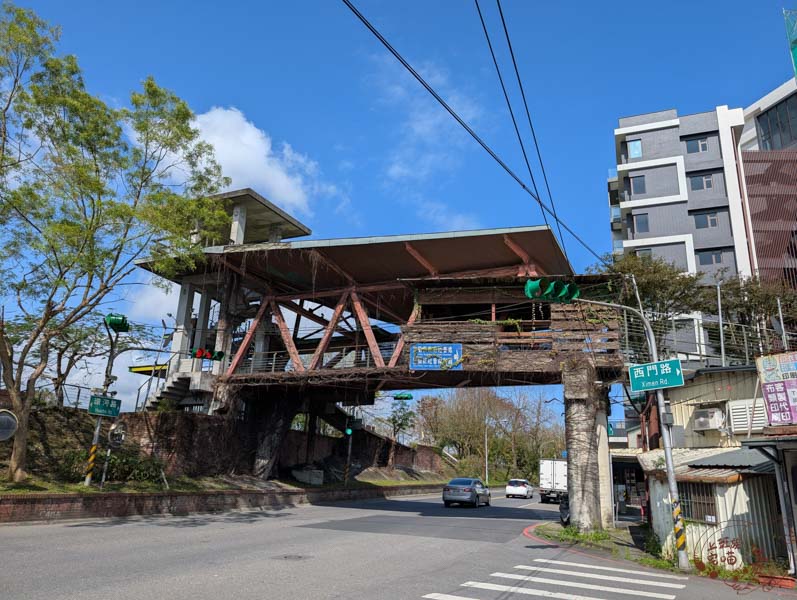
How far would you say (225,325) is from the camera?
30906mm

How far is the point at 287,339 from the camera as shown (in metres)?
28.3

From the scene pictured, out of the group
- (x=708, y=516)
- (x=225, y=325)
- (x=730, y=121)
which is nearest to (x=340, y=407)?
(x=225, y=325)

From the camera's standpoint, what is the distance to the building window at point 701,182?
48.0 metres

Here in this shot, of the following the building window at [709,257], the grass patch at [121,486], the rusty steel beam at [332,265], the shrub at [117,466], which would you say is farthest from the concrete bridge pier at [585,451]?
the building window at [709,257]

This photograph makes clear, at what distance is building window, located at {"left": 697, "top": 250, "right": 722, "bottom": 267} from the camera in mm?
45719

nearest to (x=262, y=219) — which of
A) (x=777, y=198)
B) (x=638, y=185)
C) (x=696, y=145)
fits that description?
(x=638, y=185)

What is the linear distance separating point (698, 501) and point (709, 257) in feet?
129

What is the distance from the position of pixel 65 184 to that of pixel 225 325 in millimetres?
14328

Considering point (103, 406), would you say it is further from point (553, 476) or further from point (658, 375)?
point (553, 476)

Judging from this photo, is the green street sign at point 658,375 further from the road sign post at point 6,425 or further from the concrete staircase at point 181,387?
the concrete staircase at point 181,387

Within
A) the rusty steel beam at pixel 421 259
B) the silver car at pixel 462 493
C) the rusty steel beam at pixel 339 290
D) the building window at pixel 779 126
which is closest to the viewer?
the rusty steel beam at pixel 421 259

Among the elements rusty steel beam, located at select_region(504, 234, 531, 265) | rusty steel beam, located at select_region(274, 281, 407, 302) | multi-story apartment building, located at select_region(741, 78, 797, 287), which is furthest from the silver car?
multi-story apartment building, located at select_region(741, 78, 797, 287)

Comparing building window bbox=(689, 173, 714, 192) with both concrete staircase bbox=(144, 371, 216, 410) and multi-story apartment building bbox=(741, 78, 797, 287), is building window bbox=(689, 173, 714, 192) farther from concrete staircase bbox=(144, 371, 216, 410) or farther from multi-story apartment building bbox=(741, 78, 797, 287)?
concrete staircase bbox=(144, 371, 216, 410)

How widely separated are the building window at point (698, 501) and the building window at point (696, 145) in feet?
146
